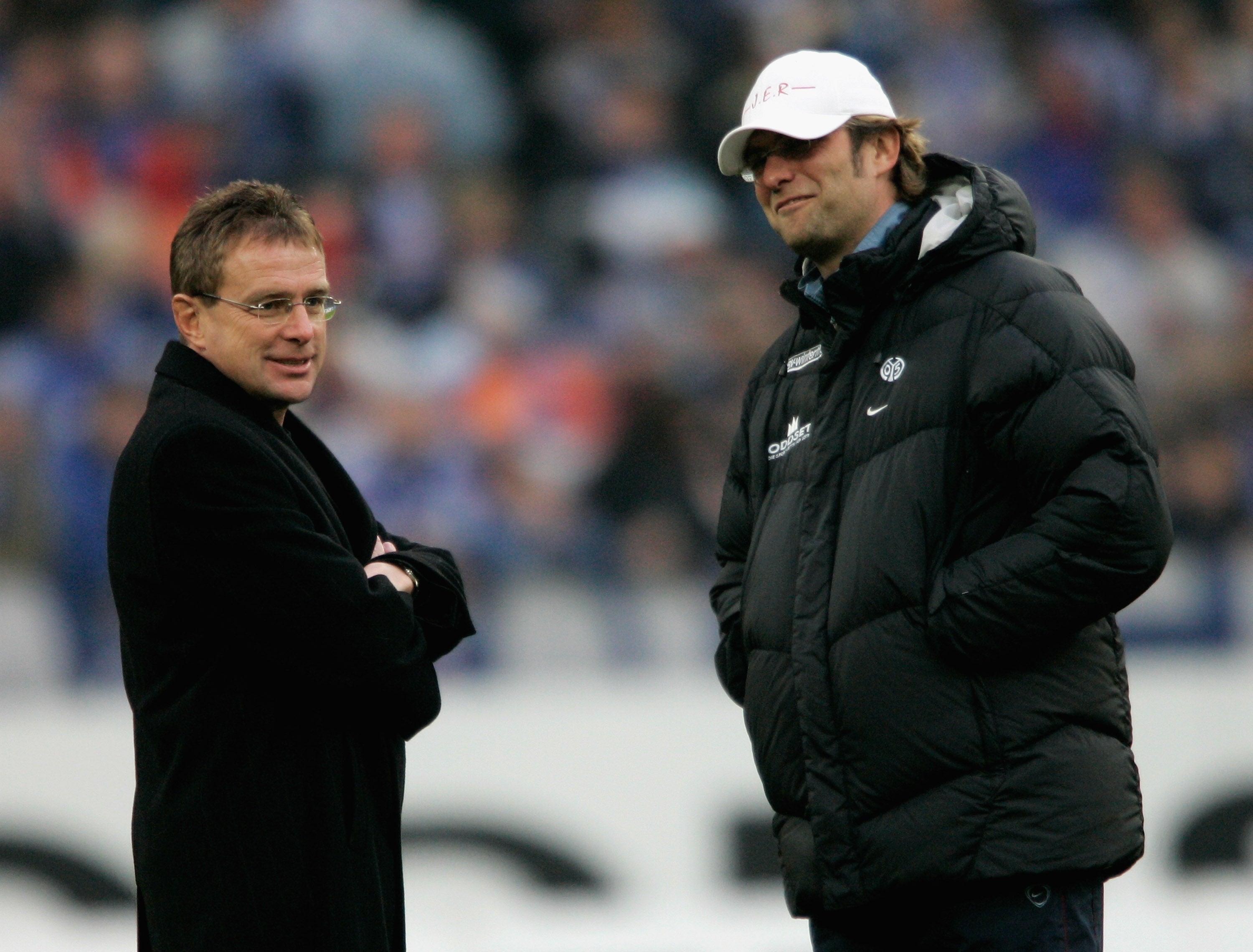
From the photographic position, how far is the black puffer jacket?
6.63ft

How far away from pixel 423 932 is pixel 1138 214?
152 inches

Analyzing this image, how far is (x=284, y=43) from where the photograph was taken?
248 inches

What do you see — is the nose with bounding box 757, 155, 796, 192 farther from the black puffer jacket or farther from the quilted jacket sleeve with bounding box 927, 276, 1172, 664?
the quilted jacket sleeve with bounding box 927, 276, 1172, 664

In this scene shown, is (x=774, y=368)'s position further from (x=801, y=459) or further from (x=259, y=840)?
(x=259, y=840)

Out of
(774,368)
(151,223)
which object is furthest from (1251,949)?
(151,223)

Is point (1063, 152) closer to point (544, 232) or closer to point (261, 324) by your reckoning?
point (544, 232)

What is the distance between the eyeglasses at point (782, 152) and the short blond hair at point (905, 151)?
0.26 ft

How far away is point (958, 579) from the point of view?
206cm

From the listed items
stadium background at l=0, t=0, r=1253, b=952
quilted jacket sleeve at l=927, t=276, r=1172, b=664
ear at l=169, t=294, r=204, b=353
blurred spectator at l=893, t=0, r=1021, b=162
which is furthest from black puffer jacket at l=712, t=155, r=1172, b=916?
blurred spectator at l=893, t=0, r=1021, b=162

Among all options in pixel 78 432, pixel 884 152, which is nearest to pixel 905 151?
pixel 884 152

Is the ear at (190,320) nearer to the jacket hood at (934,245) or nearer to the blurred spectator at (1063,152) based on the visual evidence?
the jacket hood at (934,245)

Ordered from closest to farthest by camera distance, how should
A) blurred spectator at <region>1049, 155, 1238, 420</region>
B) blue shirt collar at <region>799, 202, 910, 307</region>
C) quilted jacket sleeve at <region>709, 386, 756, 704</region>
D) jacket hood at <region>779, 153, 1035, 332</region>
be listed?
jacket hood at <region>779, 153, 1035, 332</region> → blue shirt collar at <region>799, 202, 910, 307</region> → quilted jacket sleeve at <region>709, 386, 756, 704</region> → blurred spectator at <region>1049, 155, 1238, 420</region>

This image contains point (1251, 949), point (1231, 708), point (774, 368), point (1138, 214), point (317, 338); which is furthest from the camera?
point (1138, 214)

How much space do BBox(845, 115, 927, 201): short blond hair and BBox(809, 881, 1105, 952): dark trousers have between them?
3.29 ft
